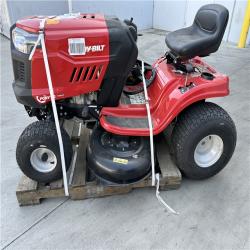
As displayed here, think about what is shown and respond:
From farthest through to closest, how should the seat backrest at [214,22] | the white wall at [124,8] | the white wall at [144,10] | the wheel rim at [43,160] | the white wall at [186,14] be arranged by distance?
the white wall at [124,8], the white wall at [186,14], the white wall at [144,10], the seat backrest at [214,22], the wheel rim at [43,160]

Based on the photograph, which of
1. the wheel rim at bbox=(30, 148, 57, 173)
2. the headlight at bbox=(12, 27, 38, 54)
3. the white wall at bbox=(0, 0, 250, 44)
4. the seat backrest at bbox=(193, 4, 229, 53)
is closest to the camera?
the headlight at bbox=(12, 27, 38, 54)

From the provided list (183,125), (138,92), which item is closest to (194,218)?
(183,125)

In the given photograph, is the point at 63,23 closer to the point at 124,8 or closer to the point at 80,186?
the point at 80,186

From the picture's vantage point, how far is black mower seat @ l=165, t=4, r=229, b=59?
6.21 feet

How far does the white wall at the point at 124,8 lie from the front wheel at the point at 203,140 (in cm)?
464

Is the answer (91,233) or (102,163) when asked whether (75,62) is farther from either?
(91,233)

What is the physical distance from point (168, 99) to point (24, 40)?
3.16ft

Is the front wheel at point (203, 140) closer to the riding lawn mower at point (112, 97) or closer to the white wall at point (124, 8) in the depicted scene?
the riding lawn mower at point (112, 97)

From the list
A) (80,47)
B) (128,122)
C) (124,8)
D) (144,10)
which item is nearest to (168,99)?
(128,122)

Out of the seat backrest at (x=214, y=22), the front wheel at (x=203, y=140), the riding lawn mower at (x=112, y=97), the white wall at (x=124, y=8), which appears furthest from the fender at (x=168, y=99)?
the white wall at (x=124, y=8)

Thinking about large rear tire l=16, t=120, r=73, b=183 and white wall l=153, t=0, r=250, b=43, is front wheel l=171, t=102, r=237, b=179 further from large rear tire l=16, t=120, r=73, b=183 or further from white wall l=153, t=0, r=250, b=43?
white wall l=153, t=0, r=250, b=43

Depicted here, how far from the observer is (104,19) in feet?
5.77

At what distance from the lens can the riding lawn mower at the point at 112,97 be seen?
1.62 m

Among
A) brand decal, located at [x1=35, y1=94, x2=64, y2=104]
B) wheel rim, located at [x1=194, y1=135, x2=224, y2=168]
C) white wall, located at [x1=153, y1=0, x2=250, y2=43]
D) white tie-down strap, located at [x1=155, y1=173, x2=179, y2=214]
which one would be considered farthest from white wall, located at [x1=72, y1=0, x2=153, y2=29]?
white tie-down strap, located at [x1=155, y1=173, x2=179, y2=214]
